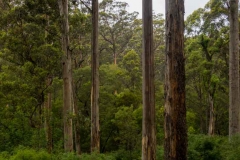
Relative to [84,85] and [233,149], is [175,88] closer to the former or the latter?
[233,149]

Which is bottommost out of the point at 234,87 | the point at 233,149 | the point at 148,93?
the point at 233,149

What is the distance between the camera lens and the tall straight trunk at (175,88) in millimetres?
4336

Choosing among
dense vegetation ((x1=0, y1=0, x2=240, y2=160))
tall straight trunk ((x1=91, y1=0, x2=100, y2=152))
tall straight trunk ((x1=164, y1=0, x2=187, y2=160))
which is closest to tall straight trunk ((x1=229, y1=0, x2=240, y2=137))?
dense vegetation ((x1=0, y1=0, x2=240, y2=160))

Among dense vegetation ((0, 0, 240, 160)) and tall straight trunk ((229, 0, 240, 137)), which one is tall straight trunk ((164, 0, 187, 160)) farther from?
tall straight trunk ((229, 0, 240, 137))

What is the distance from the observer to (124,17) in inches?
1187

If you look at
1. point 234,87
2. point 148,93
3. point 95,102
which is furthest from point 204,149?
point 148,93

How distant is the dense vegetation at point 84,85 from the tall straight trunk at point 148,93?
1.65 meters

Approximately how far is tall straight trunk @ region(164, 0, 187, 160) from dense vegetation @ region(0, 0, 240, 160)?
145 inches

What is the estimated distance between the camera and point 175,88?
440 cm

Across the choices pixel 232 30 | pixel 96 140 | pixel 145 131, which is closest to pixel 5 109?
pixel 96 140

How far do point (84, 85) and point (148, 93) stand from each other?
12154 mm

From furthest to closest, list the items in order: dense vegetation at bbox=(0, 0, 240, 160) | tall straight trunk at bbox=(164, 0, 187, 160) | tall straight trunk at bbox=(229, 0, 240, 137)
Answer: dense vegetation at bbox=(0, 0, 240, 160) < tall straight trunk at bbox=(229, 0, 240, 137) < tall straight trunk at bbox=(164, 0, 187, 160)

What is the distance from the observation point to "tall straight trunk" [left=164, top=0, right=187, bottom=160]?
14.2ft

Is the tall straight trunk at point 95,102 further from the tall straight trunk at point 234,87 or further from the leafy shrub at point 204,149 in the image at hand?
the tall straight trunk at point 234,87
